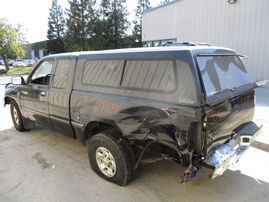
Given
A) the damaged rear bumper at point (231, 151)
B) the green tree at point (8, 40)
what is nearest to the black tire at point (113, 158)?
the damaged rear bumper at point (231, 151)

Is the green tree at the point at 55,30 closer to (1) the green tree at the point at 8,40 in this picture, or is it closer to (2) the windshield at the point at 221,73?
(1) the green tree at the point at 8,40

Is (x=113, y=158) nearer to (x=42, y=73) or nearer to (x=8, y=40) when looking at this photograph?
(x=42, y=73)

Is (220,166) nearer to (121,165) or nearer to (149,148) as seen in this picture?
(149,148)

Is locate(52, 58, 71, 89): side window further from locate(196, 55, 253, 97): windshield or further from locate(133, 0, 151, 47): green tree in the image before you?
locate(133, 0, 151, 47): green tree

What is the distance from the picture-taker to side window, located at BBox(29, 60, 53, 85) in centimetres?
416

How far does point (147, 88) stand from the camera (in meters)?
2.51

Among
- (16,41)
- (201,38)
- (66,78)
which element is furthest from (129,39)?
(66,78)

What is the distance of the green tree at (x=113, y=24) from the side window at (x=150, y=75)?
27.3m

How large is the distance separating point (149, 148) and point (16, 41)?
91.5 ft

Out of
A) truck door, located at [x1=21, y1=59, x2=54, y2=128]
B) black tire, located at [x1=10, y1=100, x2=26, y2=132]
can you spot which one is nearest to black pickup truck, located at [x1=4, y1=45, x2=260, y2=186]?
truck door, located at [x1=21, y1=59, x2=54, y2=128]

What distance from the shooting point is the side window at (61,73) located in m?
3.59

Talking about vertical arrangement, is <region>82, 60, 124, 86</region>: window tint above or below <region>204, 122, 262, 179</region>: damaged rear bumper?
above

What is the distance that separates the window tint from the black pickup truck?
0.05 feet

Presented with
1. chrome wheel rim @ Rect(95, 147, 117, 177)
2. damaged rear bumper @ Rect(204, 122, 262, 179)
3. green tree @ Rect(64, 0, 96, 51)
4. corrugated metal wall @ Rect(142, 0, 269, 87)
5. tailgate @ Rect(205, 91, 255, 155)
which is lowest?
chrome wheel rim @ Rect(95, 147, 117, 177)
